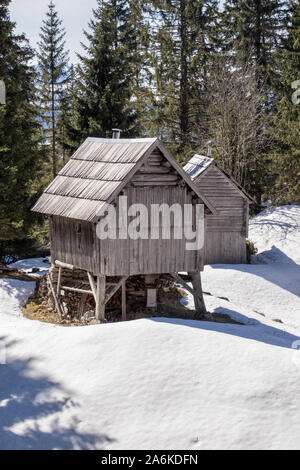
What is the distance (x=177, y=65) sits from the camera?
3747 centimetres

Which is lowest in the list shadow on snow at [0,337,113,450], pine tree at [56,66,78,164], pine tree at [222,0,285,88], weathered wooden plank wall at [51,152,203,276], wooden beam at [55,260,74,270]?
shadow on snow at [0,337,113,450]

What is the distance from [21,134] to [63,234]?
662 centimetres

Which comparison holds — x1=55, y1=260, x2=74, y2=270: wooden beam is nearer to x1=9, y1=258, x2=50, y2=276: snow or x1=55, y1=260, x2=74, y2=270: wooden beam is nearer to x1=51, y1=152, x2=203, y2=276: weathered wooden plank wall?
x1=51, y1=152, x2=203, y2=276: weathered wooden plank wall

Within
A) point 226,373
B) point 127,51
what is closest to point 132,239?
point 226,373

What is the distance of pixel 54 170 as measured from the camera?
36969 mm

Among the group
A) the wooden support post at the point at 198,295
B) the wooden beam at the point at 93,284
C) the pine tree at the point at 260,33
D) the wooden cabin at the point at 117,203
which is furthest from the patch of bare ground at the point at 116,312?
the pine tree at the point at 260,33

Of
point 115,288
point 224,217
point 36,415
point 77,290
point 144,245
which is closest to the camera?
point 36,415

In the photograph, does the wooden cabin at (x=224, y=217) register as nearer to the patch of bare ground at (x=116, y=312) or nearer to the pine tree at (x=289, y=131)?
the patch of bare ground at (x=116, y=312)

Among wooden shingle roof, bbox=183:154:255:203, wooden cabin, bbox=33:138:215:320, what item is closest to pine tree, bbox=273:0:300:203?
wooden shingle roof, bbox=183:154:255:203

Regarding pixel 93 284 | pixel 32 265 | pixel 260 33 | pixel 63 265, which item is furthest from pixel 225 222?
pixel 260 33

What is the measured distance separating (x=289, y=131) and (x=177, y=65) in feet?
30.0

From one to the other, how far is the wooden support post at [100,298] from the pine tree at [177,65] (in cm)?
2091

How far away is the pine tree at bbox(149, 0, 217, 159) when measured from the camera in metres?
37.1

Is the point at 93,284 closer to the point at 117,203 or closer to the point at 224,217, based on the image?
the point at 117,203
